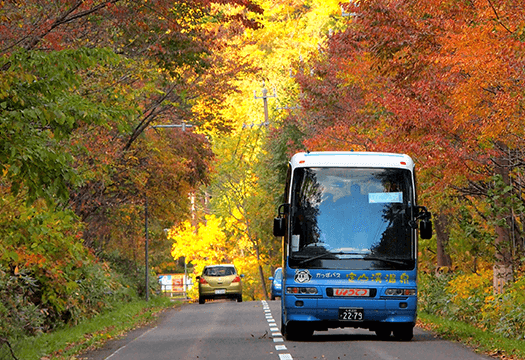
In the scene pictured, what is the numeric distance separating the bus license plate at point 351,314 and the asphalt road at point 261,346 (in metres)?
0.45

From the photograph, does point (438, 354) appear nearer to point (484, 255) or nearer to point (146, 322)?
point (484, 255)

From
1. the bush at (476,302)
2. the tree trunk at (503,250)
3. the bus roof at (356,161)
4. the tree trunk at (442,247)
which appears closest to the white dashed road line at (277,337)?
the bus roof at (356,161)

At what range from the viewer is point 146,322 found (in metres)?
30.2

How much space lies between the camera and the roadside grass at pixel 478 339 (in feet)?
49.3

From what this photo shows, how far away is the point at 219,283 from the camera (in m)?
44.0

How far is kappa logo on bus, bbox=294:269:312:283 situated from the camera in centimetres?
1736

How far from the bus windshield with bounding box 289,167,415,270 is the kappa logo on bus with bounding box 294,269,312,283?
0.11m

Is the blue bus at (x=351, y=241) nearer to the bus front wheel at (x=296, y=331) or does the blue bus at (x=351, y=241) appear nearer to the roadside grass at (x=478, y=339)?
the bus front wheel at (x=296, y=331)

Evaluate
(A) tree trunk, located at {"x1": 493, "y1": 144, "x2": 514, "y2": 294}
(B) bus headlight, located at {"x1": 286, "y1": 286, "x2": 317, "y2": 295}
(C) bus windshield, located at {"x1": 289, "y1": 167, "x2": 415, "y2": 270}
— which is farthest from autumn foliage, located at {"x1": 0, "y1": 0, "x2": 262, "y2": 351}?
(A) tree trunk, located at {"x1": 493, "y1": 144, "x2": 514, "y2": 294}

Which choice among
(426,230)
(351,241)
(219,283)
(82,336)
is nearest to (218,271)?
(219,283)

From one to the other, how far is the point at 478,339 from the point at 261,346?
12.4ft

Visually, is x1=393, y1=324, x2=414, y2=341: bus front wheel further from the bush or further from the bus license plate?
the bush

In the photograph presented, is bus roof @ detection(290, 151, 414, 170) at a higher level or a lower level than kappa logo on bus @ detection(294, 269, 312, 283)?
higher

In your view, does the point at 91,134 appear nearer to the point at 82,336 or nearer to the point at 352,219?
the point at 82,336
